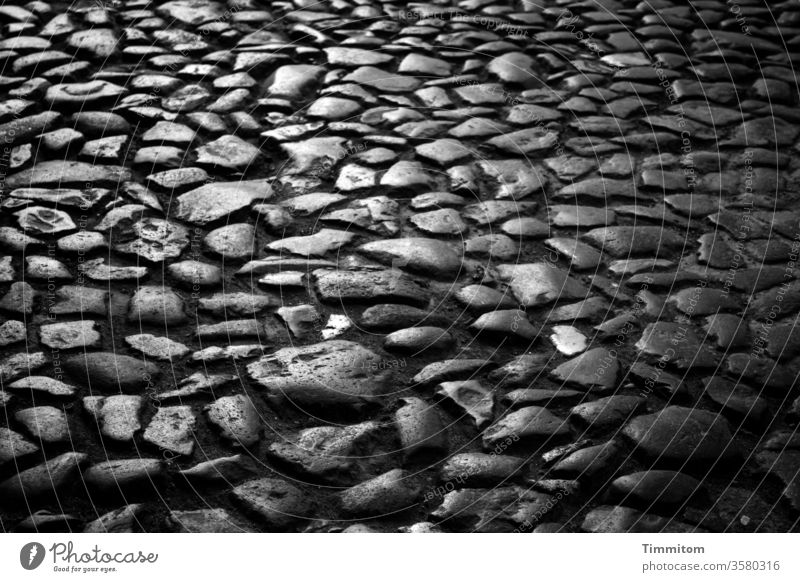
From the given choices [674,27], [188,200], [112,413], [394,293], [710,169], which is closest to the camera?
[112,413]

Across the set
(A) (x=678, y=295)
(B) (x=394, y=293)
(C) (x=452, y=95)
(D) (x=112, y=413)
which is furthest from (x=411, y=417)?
(C) (x=452, y=95)

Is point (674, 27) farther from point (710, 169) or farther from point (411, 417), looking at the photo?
point (411, 417)

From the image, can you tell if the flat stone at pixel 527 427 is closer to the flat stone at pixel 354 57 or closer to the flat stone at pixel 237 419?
the flat stone at pixel 237 419

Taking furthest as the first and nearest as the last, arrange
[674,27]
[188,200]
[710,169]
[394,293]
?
[674,27]
[710,169]
[188,200]
[394,293]

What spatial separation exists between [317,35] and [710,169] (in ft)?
6.99

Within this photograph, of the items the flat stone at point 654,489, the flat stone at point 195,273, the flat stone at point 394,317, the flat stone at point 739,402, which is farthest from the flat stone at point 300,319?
the flat stone at point 739,402

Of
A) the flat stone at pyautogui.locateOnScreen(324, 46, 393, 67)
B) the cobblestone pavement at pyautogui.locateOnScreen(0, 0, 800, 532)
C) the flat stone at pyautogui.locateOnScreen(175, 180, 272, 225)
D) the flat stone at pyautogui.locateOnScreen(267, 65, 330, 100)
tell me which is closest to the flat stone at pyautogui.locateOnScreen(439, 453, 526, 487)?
the cobblestone pavement at pyautogui.locateOnScreen(0, 0, 800, 532)

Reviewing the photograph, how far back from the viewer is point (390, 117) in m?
3.83

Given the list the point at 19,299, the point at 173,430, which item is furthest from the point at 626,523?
the point at 19,299

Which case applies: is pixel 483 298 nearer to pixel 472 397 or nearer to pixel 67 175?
pixel 472 397
